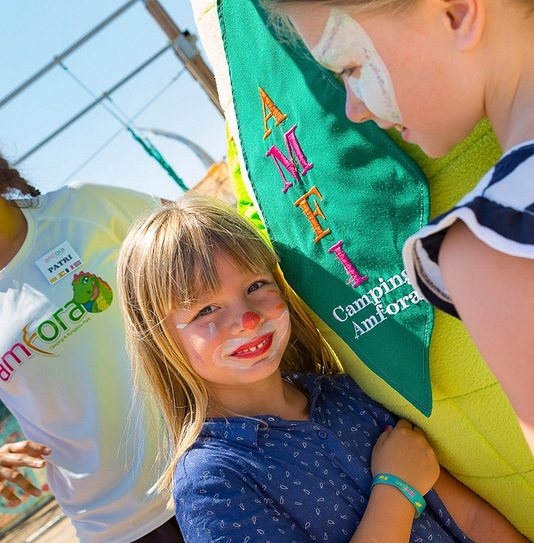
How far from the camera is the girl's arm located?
0.52 metres

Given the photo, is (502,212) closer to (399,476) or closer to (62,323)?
(399,476)

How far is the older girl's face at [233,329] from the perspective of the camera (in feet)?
3.81

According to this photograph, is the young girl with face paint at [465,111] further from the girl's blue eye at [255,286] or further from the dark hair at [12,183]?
the dark hair at [12,183]

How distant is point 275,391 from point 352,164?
559 mm

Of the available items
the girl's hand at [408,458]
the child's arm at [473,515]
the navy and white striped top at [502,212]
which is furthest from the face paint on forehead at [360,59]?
the child's arm at [473,515]

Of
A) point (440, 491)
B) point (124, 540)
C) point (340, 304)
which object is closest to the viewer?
point (340, 304)

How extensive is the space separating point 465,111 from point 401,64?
91mm

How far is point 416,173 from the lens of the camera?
0.88 metres

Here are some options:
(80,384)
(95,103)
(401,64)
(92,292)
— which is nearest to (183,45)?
(95,103)

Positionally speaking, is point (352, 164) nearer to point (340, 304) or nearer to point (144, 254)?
point (340, 304)

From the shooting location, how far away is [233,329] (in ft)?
3.77

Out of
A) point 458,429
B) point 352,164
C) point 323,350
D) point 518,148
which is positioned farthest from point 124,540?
point 518,148

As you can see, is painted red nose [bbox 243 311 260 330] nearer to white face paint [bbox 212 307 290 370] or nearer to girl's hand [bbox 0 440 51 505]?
white face paint [bbox 212 307 290 370]

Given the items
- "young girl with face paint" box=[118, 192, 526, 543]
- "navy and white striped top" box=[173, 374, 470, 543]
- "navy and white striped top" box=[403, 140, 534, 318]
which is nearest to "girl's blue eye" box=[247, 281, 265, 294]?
"young girl with face paint" box=[118, 192, 526, 543]
